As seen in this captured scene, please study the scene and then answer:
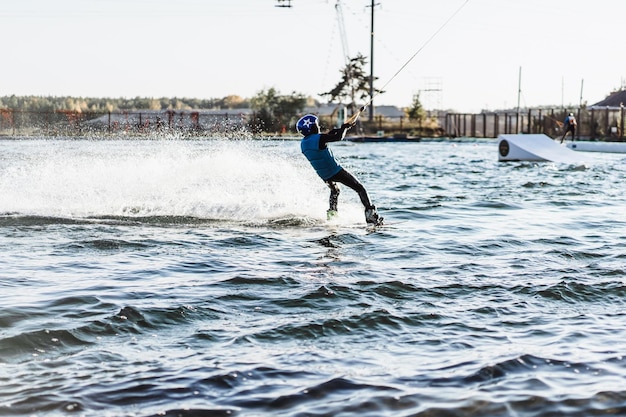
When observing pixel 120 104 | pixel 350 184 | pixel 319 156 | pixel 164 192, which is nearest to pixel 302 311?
pixel 319 156

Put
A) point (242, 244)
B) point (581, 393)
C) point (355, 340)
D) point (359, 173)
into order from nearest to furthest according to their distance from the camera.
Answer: point (581, 393) < point (355, 340) < point (242, 244) < point (359, 173)

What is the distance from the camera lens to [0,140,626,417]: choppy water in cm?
552

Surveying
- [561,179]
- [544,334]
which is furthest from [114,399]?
[561,179]

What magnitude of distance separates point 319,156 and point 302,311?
647 cm

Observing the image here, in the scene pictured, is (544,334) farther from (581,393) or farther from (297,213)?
(297,213)

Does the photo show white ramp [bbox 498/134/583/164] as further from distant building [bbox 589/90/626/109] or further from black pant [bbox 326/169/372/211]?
distant building [bbox 589/90/626/109]

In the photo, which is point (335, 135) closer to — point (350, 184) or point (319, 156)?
point (319, 156)

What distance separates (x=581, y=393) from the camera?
5555 millimetres

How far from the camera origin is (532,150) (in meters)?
35.5

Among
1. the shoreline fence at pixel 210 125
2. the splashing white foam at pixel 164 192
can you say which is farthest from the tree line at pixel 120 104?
the splashing white foam at pixel 164 192

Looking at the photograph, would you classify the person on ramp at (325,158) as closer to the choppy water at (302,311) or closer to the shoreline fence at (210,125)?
the choppy water at (302,311)

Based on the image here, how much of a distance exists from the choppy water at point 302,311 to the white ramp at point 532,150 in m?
18.9

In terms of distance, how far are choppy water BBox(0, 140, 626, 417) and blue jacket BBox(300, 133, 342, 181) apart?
889 mm

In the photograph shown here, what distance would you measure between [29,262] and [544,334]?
6.11m
